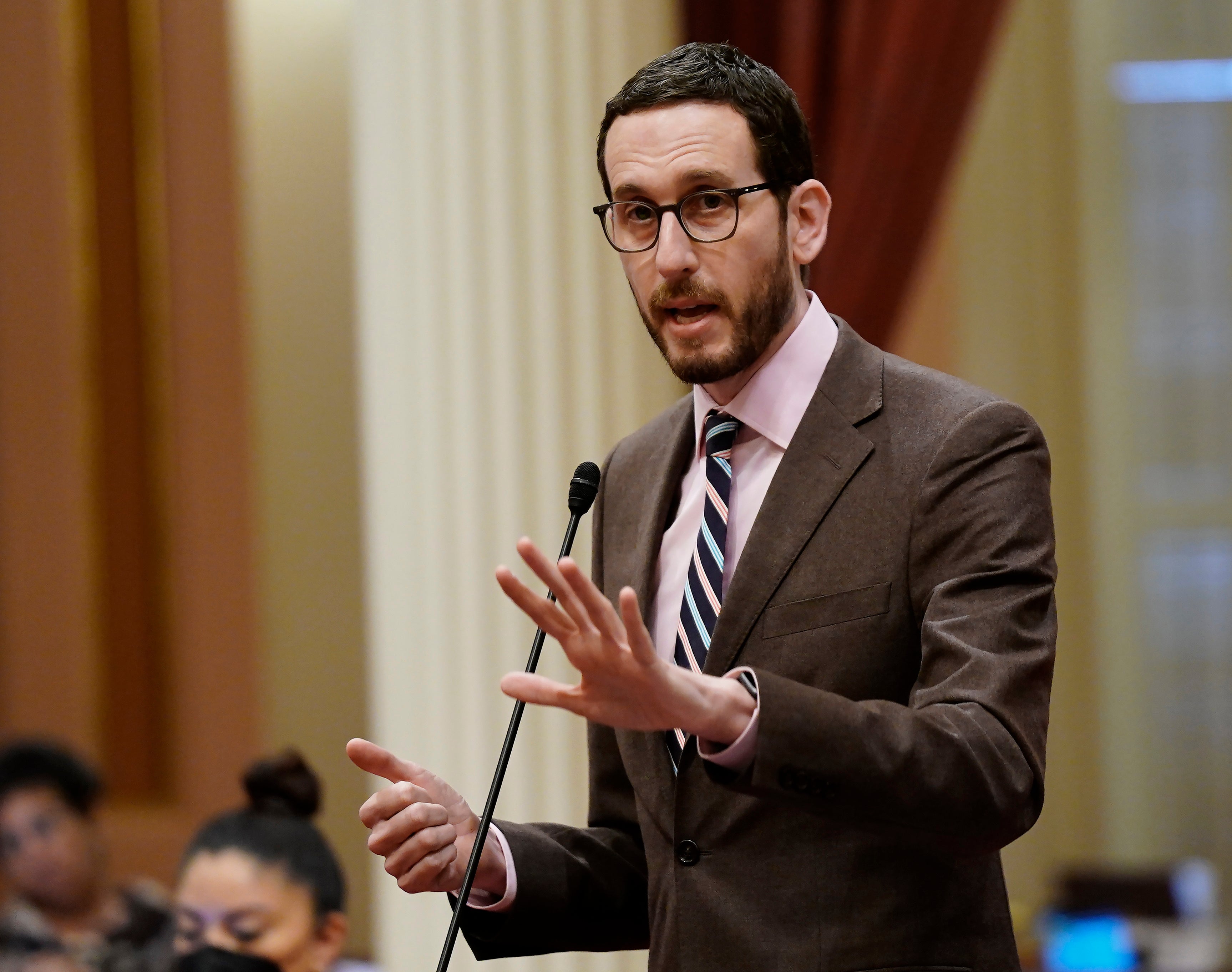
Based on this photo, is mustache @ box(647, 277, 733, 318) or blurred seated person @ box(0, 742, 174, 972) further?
blurred seated person @ box(0, 742, 174, 972)

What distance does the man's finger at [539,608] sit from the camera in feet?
3.48

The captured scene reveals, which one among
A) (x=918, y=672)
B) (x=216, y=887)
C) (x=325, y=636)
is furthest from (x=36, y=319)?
(x=918, y=672)

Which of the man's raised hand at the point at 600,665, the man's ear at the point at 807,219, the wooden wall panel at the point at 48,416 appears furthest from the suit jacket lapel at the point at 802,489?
the wooden wall panel at the point at 48,416

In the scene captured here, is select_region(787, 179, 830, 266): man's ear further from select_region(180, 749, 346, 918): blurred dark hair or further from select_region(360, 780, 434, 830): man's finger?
select_region(180, 749, 346, 918): blurred dark hair

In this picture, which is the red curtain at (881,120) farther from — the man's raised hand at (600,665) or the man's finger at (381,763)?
the man's raised hand at (600,665)

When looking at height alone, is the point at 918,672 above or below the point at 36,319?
below

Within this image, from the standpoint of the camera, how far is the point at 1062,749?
474 cm

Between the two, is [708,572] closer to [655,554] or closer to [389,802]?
[655,554]

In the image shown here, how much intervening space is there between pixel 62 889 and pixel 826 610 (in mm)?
2237

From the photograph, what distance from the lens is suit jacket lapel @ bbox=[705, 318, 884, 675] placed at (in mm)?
1370

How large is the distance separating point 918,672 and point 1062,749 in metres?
3.63

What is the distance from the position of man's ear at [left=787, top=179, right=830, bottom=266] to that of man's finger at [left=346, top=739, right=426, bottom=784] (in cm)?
61

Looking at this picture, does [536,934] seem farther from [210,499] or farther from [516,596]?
[210,499]

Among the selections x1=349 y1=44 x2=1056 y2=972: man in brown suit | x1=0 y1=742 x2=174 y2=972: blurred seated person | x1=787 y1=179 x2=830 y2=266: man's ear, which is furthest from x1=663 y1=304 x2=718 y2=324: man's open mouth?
x1=0 y1=742 x2=174 y2=972: blurred seated person
